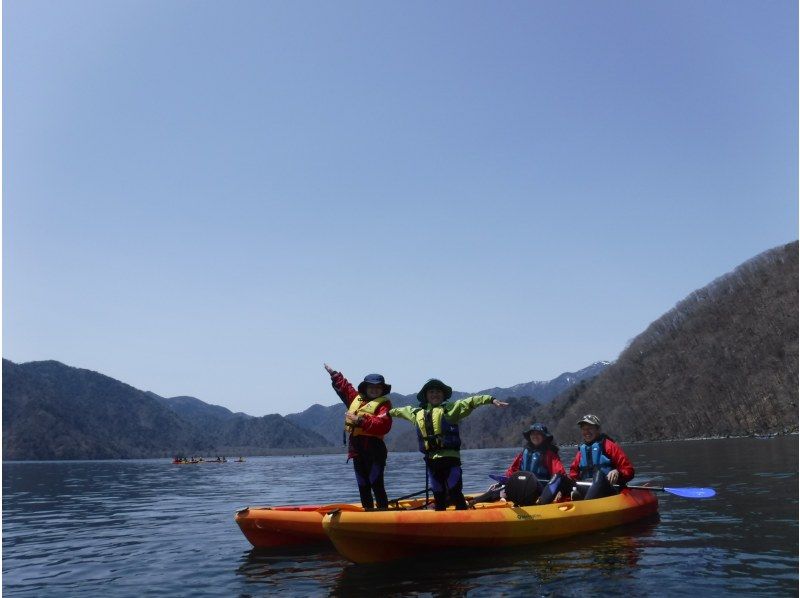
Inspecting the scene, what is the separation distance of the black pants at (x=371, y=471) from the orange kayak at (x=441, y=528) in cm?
58

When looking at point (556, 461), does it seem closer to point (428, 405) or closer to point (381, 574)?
point (428, 405)

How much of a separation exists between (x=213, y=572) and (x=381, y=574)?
298 cm

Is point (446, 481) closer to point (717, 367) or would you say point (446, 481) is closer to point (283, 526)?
point (283, 526)

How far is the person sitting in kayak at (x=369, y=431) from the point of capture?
10.8 meters

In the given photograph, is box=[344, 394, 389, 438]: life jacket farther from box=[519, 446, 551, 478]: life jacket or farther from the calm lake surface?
box=[519, 446, 551, 478]: life jacket

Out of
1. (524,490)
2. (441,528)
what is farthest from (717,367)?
(441,528)

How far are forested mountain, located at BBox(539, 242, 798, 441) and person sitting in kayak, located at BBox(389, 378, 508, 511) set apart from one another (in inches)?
3708

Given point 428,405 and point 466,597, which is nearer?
point 466,597

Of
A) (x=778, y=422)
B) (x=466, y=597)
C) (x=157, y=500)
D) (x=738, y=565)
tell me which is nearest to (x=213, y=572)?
(x=466, y=597)

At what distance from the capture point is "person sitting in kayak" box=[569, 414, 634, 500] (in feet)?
45.4

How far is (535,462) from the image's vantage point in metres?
14.0

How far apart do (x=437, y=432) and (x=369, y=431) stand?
1211 millimetres

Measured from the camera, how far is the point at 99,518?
20656 millimetres

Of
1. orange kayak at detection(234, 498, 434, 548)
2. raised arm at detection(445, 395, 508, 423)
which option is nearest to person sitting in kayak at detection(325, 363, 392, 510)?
orange kayak at detection(234, 498, 434, 548)
